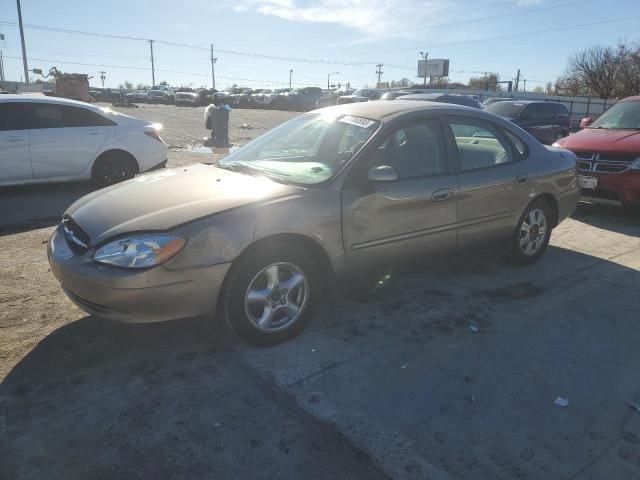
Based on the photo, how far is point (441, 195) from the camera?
399cm

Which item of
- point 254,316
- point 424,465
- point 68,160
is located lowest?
point 424,465

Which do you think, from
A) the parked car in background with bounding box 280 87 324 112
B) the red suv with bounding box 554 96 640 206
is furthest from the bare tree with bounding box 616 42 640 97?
the red suv with bounding box 554 96 640 206

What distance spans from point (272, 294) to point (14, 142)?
5.73 meters

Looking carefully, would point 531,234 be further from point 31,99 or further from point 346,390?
point 31,99

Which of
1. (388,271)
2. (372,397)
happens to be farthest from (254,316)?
(388,271)

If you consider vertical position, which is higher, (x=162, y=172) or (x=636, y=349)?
(x=162, y=172)

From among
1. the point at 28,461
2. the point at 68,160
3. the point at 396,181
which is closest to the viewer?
the point at 28,461

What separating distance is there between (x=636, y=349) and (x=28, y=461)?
3.65 meters

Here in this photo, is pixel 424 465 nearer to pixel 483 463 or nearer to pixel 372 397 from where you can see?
pixel 483 463

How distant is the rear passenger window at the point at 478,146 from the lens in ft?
13.9

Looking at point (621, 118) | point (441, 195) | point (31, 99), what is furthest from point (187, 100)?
point (441, 195)

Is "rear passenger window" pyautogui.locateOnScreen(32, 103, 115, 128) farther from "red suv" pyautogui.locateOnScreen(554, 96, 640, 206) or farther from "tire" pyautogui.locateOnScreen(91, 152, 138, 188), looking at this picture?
"red suv" pyautogui.locateOnScreen(554, 96, 640, 206)

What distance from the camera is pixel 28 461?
7.53 ft

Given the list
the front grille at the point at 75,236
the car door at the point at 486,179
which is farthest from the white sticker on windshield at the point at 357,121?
the front grille at the point at 75,236
